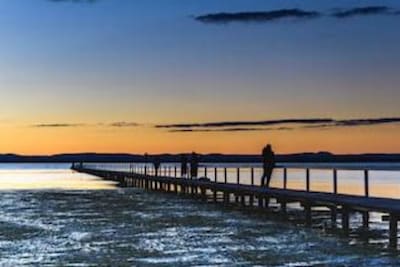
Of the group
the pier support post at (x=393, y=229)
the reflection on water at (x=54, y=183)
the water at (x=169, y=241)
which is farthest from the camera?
the reflection on water at (x=54, y=183)

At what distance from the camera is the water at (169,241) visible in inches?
613

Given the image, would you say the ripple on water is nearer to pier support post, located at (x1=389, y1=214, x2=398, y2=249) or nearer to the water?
the water

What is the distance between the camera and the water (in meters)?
15.6

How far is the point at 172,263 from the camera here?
1509 cm

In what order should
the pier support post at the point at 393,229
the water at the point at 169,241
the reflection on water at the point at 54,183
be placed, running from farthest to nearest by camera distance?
1. the reflection on water at the point at 54,183
2. the pier support post at the point at 393,229
3. the water at the point at 169,241

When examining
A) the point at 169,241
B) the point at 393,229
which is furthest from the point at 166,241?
the point at 393,229

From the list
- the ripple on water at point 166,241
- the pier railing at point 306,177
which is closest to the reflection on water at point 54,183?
the pier railing at point 306,177

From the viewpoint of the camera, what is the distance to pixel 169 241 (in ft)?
62.0

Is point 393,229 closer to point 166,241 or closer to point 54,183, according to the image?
point 166,241

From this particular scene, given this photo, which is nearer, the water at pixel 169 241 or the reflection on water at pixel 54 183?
the water at pixel 169 241

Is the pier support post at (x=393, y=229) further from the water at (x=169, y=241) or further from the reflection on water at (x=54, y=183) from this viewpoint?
the reflection on water at (x=54, y=183)

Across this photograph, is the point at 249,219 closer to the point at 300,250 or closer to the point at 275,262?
the point at 300,250

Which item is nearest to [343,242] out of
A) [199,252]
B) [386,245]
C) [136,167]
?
[386,245]

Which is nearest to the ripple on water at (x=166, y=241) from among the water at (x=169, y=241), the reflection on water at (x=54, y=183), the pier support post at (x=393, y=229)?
the water at (x=169, y=241)
